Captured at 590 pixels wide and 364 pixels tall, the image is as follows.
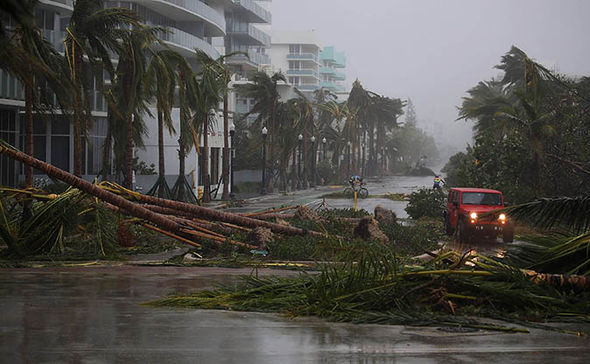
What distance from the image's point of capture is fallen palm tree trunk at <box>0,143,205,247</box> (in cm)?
1550

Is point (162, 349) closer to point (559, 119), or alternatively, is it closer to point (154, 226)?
point (154, 226)

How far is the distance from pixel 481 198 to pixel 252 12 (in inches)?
3144

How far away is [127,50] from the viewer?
30.7 meters

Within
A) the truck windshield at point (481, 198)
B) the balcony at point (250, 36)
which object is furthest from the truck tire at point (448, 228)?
the balcony at point (250, 36)

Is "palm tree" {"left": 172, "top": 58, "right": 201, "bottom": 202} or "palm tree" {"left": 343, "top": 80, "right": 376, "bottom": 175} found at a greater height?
"palm tree" {"left": 343, "top": 80, "right": 376, "bottom": 175}

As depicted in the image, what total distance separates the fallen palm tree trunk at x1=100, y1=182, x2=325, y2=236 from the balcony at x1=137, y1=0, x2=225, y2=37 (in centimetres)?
4339

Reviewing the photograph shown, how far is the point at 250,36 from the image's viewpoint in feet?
341

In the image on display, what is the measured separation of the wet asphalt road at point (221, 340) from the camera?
754 cm

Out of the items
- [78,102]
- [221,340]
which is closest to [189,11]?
[78,102]

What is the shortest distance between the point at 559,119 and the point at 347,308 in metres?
31.6

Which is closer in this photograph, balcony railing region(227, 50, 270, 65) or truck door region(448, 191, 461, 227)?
truck door region(448, 191, 461, 227)

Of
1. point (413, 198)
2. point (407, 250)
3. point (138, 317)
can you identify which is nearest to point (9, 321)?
point (138, 317)

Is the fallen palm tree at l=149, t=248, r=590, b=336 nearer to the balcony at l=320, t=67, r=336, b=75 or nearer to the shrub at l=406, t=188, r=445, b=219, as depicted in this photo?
the shrub at l=406, t=188, r=445, b=219

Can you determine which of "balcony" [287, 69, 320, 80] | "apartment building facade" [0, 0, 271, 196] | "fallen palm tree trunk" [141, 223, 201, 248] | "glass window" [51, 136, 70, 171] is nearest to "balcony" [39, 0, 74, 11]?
"apartment building facade" [0, 0, 271, 196]
